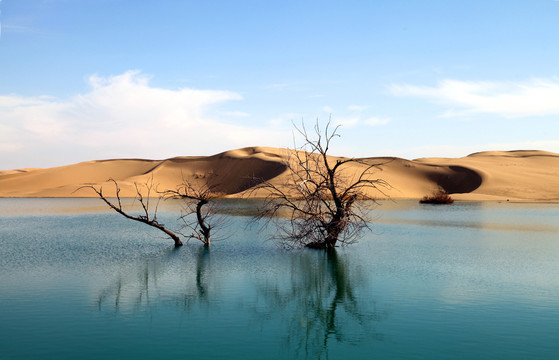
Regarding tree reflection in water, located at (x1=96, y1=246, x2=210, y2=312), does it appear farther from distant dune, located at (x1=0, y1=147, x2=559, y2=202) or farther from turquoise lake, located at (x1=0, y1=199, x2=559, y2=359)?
distant dune, located at (x1=0, y1=147, x2=559, y2=202)

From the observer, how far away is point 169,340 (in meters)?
8.19

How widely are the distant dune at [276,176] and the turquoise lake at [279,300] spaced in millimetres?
31811

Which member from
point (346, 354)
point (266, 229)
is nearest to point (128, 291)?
point (346, 354)

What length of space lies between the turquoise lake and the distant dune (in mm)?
31811

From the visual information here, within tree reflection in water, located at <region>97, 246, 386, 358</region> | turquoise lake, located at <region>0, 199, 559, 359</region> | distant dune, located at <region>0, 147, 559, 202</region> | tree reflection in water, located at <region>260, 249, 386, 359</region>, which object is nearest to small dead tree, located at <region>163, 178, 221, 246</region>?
turquoise lake, located at <region>0, 199, 559, 359</region>

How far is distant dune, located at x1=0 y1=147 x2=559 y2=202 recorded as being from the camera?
193 feet

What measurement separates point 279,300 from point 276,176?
58.6m

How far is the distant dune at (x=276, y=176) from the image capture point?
193ft

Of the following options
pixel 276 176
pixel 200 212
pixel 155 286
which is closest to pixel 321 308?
pixel 155 286

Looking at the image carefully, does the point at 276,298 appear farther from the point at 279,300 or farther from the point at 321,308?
the point at 321,308

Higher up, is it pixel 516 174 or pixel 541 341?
pixel 516 174

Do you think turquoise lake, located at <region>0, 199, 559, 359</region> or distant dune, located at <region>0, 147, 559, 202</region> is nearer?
turquoise lake, located at <region>0, 199, 559, 359</region>

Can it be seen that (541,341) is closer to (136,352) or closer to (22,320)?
(136,352)

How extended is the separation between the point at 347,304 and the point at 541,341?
3772 mm
